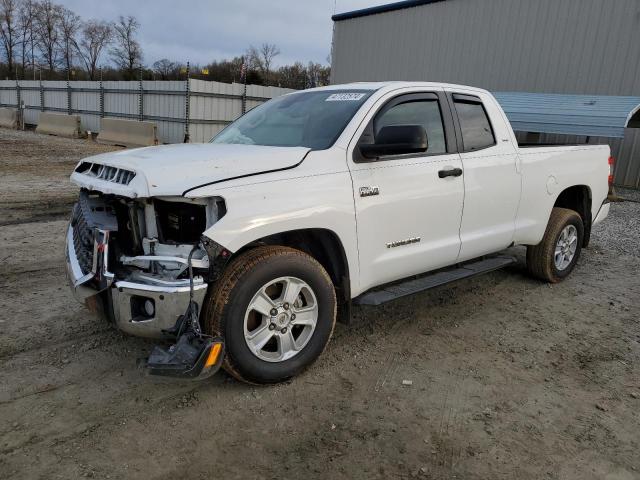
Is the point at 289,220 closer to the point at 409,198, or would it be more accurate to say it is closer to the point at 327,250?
the point at 327,250

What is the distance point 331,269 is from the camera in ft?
11.8

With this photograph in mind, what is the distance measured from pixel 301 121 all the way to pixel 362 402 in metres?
2.10

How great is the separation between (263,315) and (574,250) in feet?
13.9

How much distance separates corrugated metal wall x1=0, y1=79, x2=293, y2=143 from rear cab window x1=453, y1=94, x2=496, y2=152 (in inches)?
670

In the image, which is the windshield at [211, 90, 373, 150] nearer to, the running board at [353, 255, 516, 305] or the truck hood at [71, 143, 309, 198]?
the truck hood at [71, 143, 309, 198]

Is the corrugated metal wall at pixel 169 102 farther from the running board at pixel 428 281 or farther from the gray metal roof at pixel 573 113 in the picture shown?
the running board at pixel 428 281

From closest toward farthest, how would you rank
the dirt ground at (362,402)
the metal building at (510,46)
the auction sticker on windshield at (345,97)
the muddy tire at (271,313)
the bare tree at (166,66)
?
the dirt ground at (362,402) < the muddy tire at (271,313) < the auction sticker on windshield at (345,97) < the metal building at (510,46) < the bare tree at (166,66)

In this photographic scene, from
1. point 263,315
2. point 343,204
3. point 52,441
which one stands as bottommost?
point 52,441

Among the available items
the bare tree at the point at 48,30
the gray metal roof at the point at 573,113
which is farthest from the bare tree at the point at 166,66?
the gray metal roof at the point at 573,113

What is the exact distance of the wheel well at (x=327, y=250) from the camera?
342cm

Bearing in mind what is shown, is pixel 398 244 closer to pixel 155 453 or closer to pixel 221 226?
pixel 221 226

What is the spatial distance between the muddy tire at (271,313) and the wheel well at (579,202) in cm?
374

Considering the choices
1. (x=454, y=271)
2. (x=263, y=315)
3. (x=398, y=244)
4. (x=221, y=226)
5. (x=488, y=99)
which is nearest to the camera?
(x=221, y=226)

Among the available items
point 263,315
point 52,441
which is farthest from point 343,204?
point 52,441
